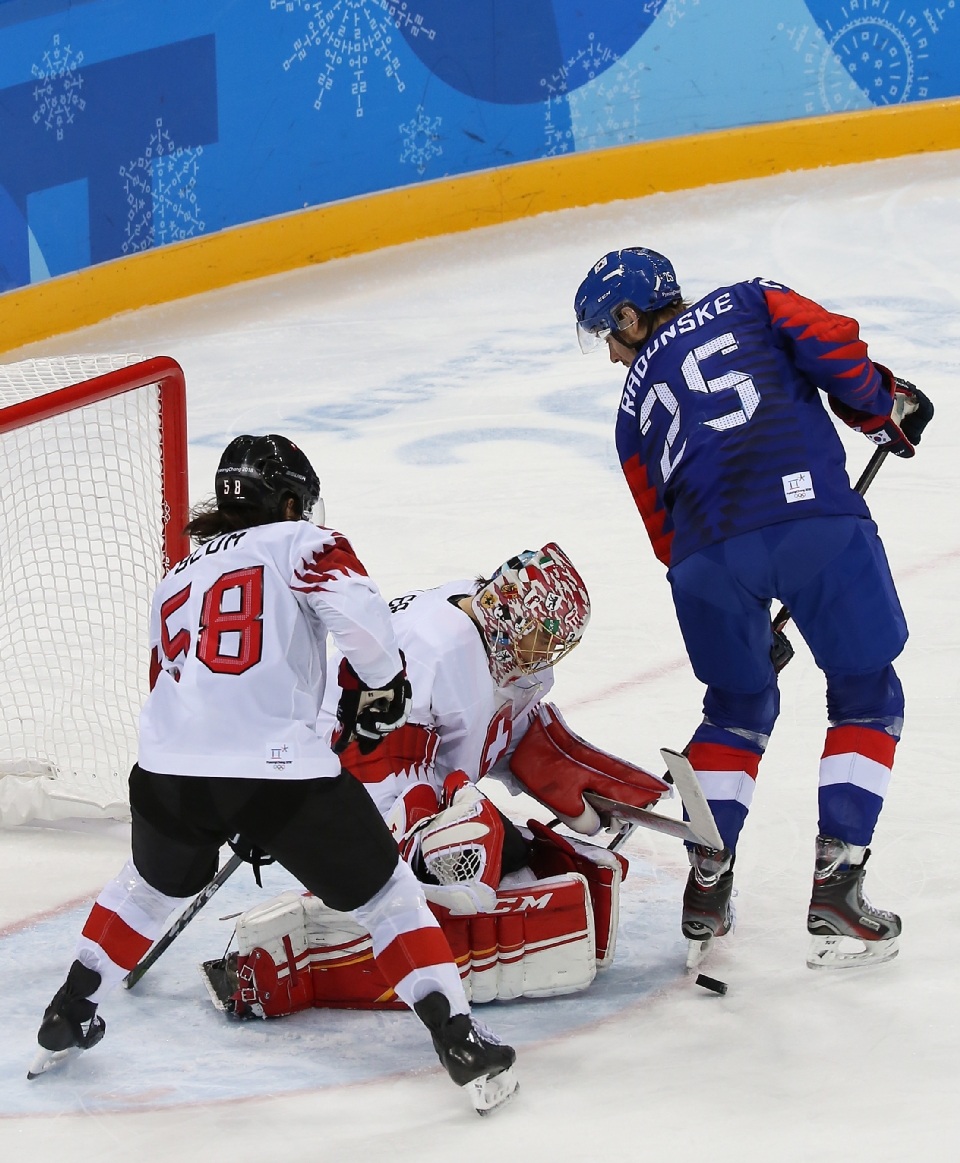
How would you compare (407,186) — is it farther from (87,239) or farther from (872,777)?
(872,777)

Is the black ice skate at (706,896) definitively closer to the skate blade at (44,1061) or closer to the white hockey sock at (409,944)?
the white hockey sock at (409,944)

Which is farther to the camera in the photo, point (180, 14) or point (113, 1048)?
point (180, 14)

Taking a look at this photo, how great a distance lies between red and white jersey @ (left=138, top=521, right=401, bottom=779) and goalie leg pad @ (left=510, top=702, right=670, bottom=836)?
624mm

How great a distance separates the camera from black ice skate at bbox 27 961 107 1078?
2189 mm

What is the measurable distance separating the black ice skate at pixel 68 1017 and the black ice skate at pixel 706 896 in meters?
0.92

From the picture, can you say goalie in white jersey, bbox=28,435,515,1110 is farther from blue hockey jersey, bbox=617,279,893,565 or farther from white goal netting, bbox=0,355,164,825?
white goal netting, bbox=0,355,164,825

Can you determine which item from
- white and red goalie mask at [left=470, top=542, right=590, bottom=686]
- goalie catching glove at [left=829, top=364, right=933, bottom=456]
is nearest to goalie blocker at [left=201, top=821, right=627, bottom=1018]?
white and red goalie mask at [left=470, top=542, right=590, bottom=686]

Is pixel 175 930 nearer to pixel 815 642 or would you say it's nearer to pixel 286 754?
pixel 286 754

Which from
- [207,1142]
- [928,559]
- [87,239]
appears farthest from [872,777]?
[87,239]

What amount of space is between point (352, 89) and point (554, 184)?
1.11m

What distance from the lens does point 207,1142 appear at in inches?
79.7

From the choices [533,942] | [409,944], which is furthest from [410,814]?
[409,944]

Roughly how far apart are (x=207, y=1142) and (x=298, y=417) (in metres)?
4.20

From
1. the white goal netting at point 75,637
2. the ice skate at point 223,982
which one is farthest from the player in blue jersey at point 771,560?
the white goal netting at point 75,637
